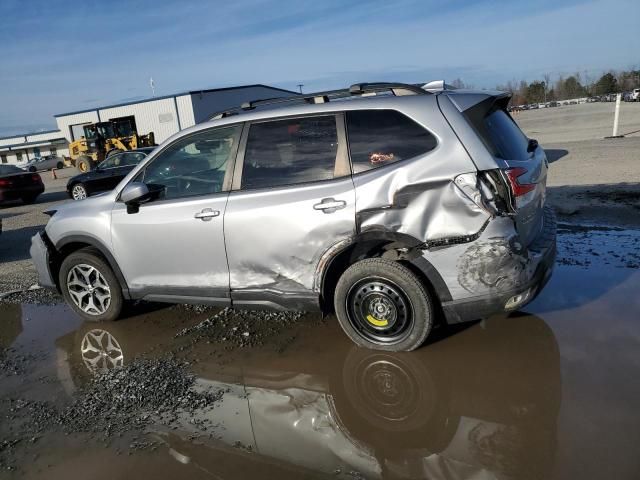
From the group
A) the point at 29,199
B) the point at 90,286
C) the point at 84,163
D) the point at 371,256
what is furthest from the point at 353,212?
the point at 84,163

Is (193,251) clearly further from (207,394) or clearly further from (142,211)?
(207,394)

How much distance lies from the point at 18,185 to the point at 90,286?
14.3 metres

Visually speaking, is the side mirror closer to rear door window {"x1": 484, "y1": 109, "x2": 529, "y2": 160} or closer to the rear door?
the rear door

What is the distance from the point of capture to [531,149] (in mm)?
4141

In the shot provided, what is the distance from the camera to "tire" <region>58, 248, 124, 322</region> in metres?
4.94

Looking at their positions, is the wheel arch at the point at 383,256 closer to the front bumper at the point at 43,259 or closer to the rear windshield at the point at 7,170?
the front bumper at the point at 43,259

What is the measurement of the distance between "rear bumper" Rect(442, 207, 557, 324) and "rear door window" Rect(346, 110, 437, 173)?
1096 mm

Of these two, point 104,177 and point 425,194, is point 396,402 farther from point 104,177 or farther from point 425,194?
point 104,177

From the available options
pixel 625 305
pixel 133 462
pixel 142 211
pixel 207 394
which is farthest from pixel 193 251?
pixel 625 305

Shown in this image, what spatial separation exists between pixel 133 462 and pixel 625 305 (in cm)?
399

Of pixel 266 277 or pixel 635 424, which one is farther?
pixel 266 277

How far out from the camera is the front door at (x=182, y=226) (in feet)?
14.0

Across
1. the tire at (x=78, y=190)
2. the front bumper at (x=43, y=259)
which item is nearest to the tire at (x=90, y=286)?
the front bumper at (x=43, y=259)

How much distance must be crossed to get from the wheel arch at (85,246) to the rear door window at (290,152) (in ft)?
5.38
